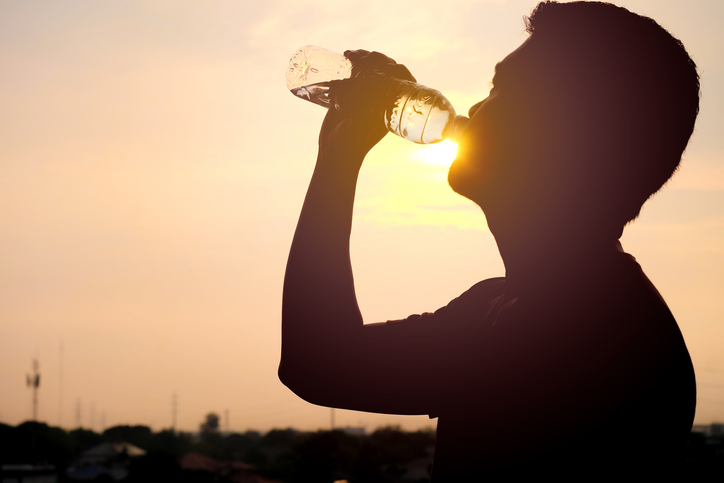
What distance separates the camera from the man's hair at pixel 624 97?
4.30ft

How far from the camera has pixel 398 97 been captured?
148cm

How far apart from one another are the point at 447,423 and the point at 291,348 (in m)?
0.30

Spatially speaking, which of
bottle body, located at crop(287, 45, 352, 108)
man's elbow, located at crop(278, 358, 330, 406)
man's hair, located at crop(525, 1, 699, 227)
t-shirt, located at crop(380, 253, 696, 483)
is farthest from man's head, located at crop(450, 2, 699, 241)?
bottle body, located at crop(287, 45, 352, 108)

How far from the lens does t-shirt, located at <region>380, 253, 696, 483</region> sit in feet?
3.91

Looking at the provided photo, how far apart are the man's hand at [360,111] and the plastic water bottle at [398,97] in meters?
0.02

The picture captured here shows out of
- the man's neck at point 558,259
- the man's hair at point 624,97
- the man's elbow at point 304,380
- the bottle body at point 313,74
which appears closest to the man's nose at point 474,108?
the man's hair at point 624,97

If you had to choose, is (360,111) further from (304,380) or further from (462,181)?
(304,380)

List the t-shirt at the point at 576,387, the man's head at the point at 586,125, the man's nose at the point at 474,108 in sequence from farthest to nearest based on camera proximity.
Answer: the man's nose at the point at 474,108 → the man's head at the point at 586,125 → the t-shirt at the point at 576,387

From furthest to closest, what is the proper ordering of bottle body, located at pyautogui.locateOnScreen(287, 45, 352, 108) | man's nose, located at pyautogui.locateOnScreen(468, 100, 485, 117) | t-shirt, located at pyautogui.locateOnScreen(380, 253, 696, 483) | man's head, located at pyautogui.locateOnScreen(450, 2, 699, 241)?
bottle body, located at pyautogui.locateOnScreen(287, 45, 352, 108) → man's nose, located at pyautogui.locateOnScreen(468, 100, 485, 117) → man's head, located at pyautogui.locateOnScreen(450, 2, 699, 241) → t-shirt, located at pyautogui.locateOnScreen(380, 253, 696, 483)

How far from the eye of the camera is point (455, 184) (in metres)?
1.41

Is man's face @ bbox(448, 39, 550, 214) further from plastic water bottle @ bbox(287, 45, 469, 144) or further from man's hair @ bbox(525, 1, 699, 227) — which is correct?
plastic water bottle @ bbox(287, 45, 469, 144)

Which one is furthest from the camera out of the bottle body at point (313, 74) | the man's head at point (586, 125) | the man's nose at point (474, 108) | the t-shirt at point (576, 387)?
the bottle body at point (313, 74)

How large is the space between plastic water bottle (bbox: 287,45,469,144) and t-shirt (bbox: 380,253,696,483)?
0.47 meters

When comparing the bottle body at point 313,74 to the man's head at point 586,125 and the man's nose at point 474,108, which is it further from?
the man's head at point 586,125
